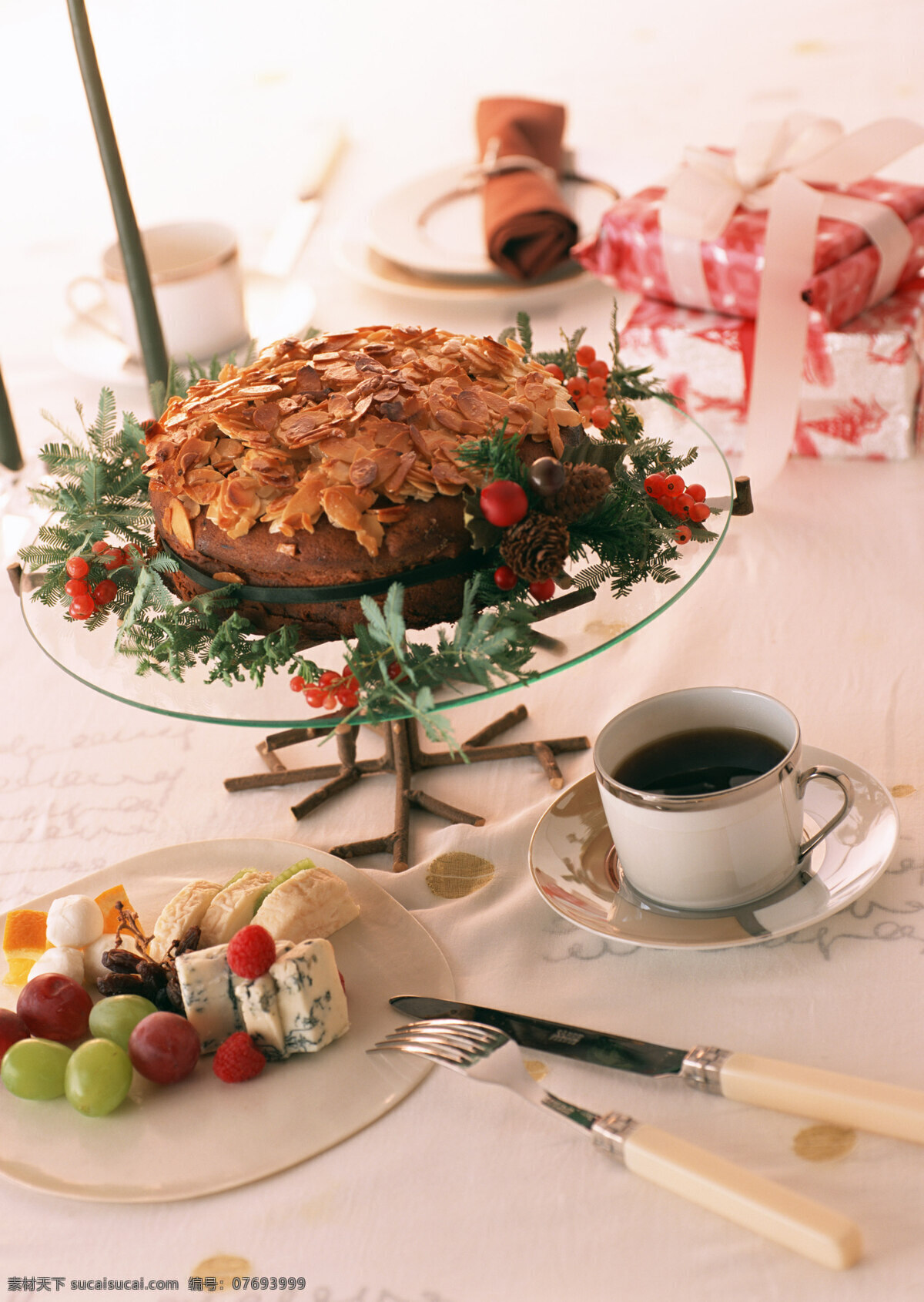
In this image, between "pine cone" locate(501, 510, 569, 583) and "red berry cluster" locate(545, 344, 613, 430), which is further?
"red berry cluster" locate(545, 344, 613, 430)

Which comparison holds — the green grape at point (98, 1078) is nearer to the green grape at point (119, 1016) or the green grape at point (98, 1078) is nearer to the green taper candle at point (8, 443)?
the green grape at point (119, 1016)

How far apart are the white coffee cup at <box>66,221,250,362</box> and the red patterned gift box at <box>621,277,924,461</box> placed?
0.48 metres

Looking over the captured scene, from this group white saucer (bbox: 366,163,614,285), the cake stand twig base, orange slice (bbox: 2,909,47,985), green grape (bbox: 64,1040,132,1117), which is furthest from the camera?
white saucer (bbox: 366,163,614,285)

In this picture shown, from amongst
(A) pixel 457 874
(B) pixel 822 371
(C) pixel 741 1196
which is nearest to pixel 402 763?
(A) pixel 457 874

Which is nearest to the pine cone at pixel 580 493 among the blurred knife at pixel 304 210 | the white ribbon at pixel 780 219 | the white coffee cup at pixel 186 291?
the white ribbon at pixel 780 219

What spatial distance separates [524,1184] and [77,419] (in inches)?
44.1

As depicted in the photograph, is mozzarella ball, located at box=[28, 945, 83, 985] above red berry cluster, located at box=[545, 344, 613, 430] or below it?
below

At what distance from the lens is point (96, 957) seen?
72cm

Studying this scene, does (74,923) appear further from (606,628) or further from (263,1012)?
(606,628)

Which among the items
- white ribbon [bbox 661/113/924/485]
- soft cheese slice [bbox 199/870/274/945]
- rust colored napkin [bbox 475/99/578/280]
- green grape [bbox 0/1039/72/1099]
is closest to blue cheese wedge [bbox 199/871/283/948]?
soft cheese slice [bbox 199/870/274/945]

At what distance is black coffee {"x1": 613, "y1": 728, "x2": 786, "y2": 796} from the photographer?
71 centimetres

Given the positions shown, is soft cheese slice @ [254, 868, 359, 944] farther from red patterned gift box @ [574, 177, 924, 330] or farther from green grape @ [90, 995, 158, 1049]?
red patterned gift box @ [574, 177, 924, 330]

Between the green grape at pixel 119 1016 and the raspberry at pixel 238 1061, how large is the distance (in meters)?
0.05

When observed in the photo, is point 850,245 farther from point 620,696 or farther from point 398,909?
point 398,909
